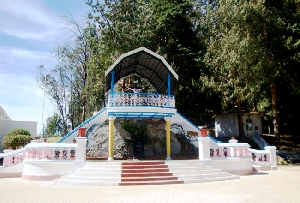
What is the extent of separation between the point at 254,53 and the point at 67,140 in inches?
643

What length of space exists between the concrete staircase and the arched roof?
5.90m

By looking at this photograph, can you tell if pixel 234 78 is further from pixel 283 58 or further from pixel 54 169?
pixel 54 169

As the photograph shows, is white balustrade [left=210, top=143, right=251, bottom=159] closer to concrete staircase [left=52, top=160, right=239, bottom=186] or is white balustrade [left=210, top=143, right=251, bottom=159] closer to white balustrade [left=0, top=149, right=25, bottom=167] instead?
concrete staircase [left=52, top=160, right=239, bottom=186]

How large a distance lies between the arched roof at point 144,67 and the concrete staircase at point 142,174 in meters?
5.90

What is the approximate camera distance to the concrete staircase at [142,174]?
11445 millimetres

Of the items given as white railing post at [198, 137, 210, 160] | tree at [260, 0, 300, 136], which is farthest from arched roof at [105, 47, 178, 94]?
tree at [260, 0, 300, 136]

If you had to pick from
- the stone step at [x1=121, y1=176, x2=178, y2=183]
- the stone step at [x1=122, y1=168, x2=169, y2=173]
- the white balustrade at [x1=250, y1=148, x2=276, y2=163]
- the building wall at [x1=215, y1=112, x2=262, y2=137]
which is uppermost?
the building wall at [x1=215, y1=112, x2=262, y2=137]

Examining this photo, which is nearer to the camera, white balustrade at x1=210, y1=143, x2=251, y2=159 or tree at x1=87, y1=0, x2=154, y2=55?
white balustrade at x1=210, y1=143, x2=251, y2=159

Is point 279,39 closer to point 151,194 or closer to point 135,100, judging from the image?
point 135,100

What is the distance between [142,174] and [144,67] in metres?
8.85

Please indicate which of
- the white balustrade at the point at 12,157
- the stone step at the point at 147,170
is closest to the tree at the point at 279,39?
the stone step at the point at 147,170

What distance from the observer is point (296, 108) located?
3017 centimetres

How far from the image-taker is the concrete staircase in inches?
451

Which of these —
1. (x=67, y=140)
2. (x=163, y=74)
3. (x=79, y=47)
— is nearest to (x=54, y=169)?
(x=67, y=140)
